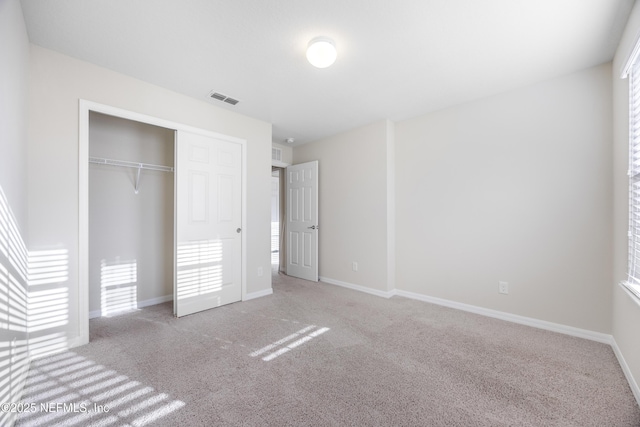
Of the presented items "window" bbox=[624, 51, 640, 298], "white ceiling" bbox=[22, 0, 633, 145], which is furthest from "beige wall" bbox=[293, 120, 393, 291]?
"window" bbox=[624, 51, 640, 298]

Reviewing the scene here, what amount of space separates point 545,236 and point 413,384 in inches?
Result: 78.6

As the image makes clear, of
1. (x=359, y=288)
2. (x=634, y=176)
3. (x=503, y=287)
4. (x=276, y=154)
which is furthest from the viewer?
(x=276, y=154)

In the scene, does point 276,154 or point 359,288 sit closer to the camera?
point 359,288

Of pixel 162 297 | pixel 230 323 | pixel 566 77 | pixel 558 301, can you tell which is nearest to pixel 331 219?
pixel 230 323

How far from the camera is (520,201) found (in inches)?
107

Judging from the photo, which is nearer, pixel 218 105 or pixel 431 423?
pixel 431 423

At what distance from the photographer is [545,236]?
2584 mm

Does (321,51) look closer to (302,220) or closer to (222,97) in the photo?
(222,97)

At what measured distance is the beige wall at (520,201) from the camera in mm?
2363

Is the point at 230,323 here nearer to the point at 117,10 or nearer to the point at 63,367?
the point at 63,367

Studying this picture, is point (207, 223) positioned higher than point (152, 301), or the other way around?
point (207, 223)

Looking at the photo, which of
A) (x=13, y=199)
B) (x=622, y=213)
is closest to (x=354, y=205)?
(x=622, y=213)

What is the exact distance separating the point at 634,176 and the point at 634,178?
0.8 inches

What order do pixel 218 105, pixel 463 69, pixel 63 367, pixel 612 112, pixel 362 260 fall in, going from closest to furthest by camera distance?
pixel 63 367, pixel 612 112, pixel 463 69, pixel 218 105, pixel 362 260
